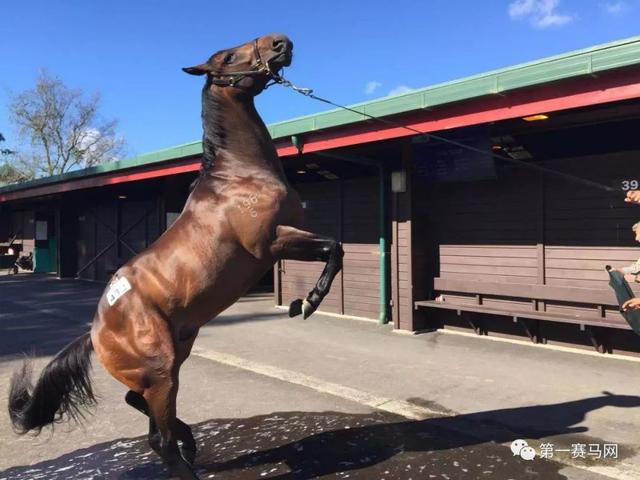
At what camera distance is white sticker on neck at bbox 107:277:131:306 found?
10.7 feet

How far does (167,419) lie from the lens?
3.27 meters

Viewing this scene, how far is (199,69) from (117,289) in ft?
4.76

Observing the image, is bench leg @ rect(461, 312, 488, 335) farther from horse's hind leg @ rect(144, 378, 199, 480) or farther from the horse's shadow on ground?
horse's hind leg @ rect(144, 378, 199, 480)

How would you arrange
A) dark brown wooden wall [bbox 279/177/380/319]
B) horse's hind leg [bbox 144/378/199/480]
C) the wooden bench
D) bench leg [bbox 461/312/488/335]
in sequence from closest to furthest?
horse's hind leg [bbox 144/378/199/480] < the wooden bench < bench leg [bbox 461/312/488/335] < dark brown wooden wall [bbox 279/177/380/319]

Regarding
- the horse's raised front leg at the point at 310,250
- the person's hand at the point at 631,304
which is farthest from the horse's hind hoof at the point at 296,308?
the person's hand at the point at 631,304

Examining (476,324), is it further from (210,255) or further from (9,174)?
(9,174)

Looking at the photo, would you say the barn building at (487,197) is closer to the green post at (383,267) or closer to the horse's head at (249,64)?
the green post at (383,267)

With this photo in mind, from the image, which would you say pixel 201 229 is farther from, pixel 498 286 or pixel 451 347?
pixel 498 286

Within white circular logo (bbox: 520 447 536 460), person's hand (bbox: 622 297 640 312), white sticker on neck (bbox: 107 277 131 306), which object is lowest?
white circular logo (bbox: 520 447 536 460)

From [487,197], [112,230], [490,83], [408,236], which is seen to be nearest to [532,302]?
[487,197]

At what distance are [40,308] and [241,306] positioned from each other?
4.70 metres

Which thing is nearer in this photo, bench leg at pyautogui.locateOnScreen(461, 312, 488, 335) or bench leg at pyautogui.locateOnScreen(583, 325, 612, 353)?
bench leg at pyautogui.locateOnScreen(583, 325, 612, 353)

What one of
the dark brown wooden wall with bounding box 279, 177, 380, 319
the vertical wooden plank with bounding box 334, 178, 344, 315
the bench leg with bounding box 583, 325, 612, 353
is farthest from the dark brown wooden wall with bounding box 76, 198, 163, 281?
the bench leg with bounding box 583, 325, 612, 353

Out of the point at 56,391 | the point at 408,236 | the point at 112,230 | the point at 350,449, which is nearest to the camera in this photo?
the point at 56,391
